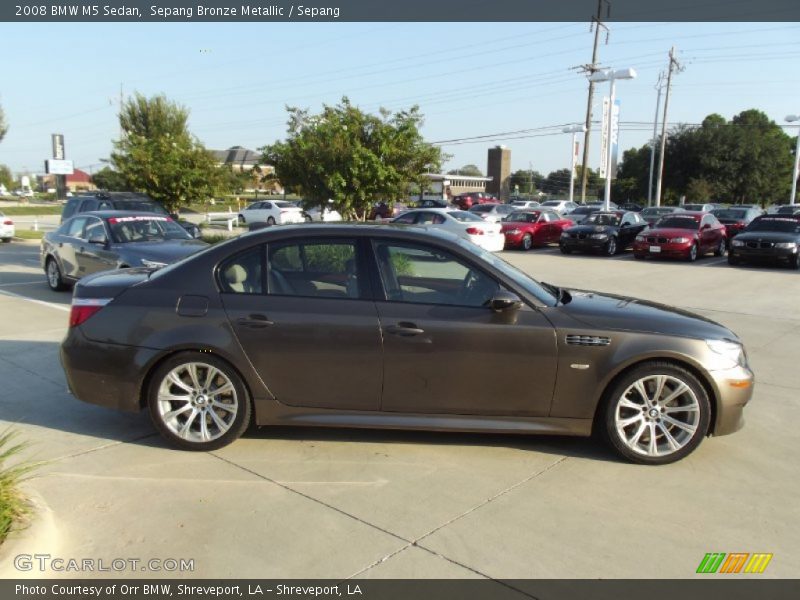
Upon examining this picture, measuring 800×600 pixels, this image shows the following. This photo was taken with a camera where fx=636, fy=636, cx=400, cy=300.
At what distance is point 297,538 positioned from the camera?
3355 mm

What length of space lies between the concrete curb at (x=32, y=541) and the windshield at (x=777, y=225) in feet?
64.7

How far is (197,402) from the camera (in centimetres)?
443

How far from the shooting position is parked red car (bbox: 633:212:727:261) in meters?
19.3

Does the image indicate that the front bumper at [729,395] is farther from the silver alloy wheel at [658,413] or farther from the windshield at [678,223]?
the windshield at [678,223]

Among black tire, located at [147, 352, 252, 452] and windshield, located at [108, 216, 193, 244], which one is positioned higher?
windshield, located at [108, 216, 193, 244]

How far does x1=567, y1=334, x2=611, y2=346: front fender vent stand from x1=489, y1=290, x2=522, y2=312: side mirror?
0.41 metres

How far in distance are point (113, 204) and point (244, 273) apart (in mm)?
12920

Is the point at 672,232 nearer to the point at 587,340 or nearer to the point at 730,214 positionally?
the point at 730,214

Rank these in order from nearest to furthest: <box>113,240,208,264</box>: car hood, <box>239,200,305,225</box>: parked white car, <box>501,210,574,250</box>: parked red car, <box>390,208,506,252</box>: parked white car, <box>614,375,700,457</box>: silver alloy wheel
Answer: <box>614,375,700,457</box>: silver alloy wheel → <box>113,240,208,264</box>: car hood → <box>390,208,506,252</box>: parked white car → <box>501,210,574,250</box>: parked red car → <box>239,200,305,225</box>: parked white car

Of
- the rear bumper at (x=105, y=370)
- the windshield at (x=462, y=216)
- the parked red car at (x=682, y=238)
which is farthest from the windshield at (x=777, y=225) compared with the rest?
the rear bumper at (x=105, y=370)

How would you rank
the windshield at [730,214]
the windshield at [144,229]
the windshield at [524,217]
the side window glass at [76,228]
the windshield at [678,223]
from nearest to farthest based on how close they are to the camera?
the windshield at [144,229], the side window glass at [76,228], the windshield at [678,223], the windshield at [524,217], the windshield at [730,214]

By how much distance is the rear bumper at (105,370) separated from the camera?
14.4 feet

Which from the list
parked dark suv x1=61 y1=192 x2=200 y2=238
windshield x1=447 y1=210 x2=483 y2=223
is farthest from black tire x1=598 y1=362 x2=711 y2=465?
windshield x1=447 y1=210 x2=483 y2=223

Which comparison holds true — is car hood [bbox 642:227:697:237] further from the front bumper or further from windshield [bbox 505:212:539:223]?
the front bumper
